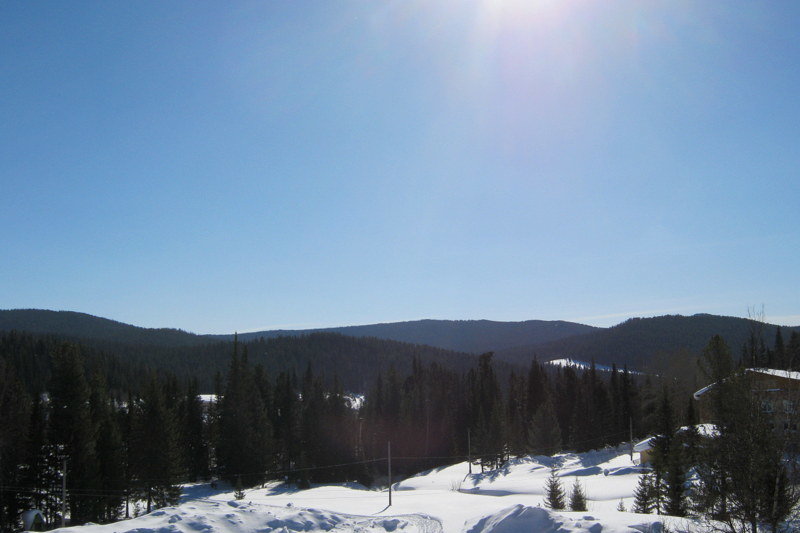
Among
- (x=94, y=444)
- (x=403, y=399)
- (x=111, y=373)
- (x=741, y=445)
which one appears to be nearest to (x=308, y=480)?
(x=403, y=399)

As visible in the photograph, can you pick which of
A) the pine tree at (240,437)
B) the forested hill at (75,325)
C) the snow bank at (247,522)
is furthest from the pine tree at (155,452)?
the forested hill at (75,325)

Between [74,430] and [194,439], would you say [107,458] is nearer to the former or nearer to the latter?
[74,430]

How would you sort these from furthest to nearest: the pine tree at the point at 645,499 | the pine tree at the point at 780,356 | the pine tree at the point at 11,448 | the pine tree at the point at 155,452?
1. the pine tree at the point at 155,452
2. the pine tree at the point at 11,448
3. the pine tree at the point at 645,499
4. the pine tree at the point at 780,356

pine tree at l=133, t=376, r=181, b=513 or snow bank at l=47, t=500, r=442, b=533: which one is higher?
snow bank at l=47, t=500, r=442, b=533

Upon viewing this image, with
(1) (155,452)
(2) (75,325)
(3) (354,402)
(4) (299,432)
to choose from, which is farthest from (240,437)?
(2) (75,325)

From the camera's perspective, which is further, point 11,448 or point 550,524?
point 11,448

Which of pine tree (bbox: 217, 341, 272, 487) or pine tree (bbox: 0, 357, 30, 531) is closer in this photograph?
pine tree (bbox: 0, 357, 30, 531)

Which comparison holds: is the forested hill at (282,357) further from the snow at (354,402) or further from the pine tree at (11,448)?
the pine tree at (11,448)

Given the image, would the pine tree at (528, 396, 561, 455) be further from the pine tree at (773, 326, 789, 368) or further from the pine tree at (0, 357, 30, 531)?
the pine tree at (0, 357, 30, 531)

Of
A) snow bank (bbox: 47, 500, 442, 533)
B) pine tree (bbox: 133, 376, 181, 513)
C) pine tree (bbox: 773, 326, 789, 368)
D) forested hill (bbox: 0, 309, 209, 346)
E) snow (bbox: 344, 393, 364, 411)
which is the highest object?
forested hill (bbox: 0, 309, 209, 346)

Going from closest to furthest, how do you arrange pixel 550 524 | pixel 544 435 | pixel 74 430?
pixel 550 524
pixel 74 430
pixel 544 435

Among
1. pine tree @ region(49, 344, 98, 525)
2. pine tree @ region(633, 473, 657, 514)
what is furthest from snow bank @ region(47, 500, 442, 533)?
pine tree @ region(49, 344, 98, 525)

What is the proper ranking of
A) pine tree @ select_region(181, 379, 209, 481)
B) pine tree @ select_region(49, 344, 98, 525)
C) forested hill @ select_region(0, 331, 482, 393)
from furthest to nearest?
forested hill @ select_region(0, 331, 482, 393) < pine tree @ select_region(181, 379, 209, 481) < pine tree @ select_region(49, 344, 98, 525)

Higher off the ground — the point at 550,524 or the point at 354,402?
the point at 550,524
